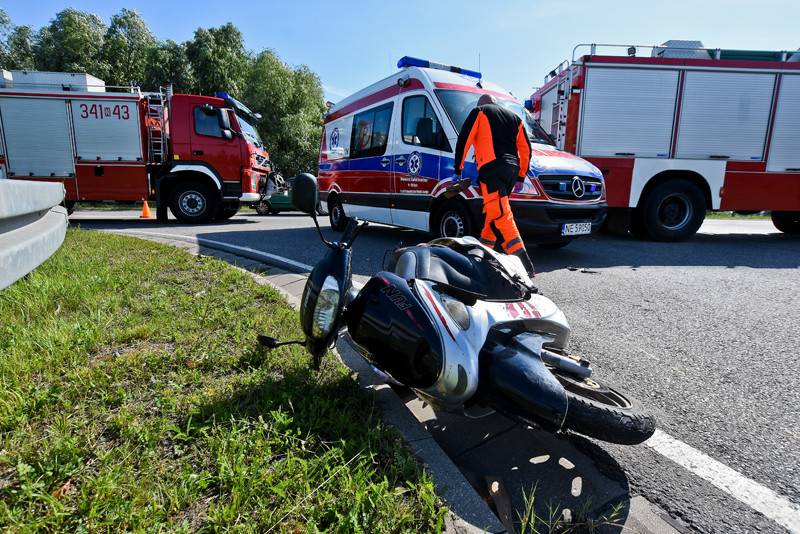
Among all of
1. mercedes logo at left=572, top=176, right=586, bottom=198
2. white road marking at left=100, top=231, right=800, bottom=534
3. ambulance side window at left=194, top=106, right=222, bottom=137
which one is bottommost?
white road marking at left=100, top=231, right=800, bottom=534

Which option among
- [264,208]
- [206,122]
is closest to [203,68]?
[264,208]

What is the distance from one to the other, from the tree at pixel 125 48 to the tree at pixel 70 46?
54cm

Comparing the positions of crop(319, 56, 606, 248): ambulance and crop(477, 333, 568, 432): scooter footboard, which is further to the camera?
crop(319, 56, 606, 248): ambulance

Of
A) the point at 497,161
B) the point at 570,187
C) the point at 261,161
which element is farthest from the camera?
the point at 261,161

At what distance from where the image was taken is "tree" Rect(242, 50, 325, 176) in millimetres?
27891

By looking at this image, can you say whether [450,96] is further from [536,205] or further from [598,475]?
[598,475]

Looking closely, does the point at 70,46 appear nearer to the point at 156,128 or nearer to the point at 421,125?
the point at 156,128

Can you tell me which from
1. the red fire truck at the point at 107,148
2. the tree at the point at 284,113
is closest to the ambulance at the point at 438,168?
the red fire truck at the point at 107,148

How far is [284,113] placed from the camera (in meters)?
29.0

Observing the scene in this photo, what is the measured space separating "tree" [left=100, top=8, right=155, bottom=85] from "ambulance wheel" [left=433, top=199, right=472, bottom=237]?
29957 millimetres

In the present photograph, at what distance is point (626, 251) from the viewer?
23.1 feet

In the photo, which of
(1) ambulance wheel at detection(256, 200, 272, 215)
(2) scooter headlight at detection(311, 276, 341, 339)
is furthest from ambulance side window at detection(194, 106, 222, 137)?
(2) scooter headlight at detection(311, 276, 341, 339)

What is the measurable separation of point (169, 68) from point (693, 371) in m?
30.7

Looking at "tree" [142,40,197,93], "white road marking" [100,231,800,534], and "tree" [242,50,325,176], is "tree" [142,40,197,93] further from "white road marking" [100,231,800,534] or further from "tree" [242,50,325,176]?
"white road marking" [100,231,800,534]
